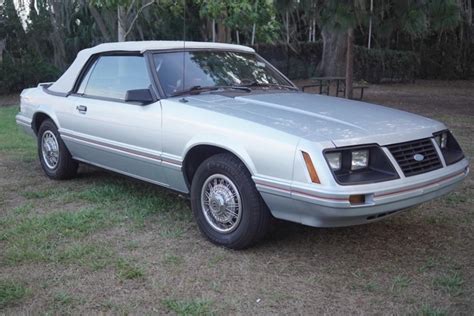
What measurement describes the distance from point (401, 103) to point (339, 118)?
1129cm

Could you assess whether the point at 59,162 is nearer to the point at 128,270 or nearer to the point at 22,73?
the point at 128,270

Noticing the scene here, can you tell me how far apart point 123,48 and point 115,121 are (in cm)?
81

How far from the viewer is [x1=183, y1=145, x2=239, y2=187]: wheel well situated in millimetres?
4426

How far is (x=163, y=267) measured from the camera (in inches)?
158

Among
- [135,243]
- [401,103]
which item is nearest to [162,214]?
[135,243]

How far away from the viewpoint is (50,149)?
638 centimetres

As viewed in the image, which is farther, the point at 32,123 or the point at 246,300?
the point at 32,123

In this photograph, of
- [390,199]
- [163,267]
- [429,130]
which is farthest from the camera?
[429,130]

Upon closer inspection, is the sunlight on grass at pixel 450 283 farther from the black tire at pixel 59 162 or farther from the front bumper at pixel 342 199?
the black tire at pixel 59 162

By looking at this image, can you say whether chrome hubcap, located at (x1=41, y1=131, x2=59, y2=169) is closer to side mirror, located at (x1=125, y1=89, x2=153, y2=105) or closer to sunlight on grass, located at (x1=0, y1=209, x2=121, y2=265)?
sunlight on grass, located at (x1=0, y1=209, x2=121, y2=265)

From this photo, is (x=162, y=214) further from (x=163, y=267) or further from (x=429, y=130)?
(x=429, y=130)

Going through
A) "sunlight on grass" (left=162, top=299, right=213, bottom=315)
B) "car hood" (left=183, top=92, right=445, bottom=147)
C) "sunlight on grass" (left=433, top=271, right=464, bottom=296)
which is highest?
"car hood" (left=183, top=92, right=445, bottom=147)

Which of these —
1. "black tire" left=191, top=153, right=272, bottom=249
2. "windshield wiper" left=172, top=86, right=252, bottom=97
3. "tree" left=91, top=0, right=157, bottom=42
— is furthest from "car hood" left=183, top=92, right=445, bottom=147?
"tree" left=91, top=0, right=157, bottom=42

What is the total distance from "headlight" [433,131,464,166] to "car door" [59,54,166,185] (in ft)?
7.37
